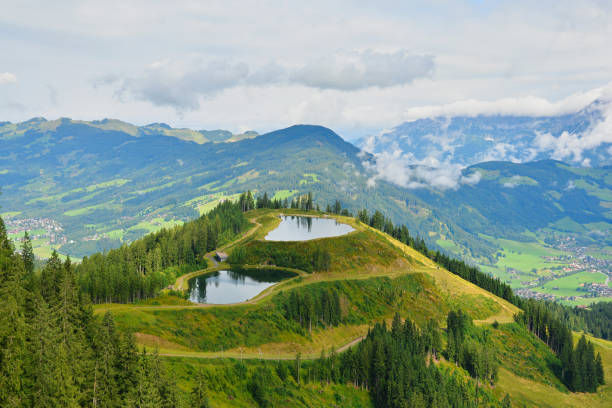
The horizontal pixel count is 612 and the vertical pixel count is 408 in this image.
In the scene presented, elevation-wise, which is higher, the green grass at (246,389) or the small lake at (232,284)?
the small lake at (232,284)

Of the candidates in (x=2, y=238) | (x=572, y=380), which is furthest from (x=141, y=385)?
(x=572, y=380)

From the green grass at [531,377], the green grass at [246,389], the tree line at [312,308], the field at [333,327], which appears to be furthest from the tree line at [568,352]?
the green grass at [246,389]

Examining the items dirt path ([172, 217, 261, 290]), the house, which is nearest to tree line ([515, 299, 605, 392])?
dirt path ([172, 217, 261, 290])

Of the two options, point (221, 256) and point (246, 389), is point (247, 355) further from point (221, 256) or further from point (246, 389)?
point (221, 256)

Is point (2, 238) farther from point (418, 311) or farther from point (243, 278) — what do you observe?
point (418, 311)

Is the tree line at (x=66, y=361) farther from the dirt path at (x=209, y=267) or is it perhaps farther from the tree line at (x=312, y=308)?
the tree line at (x=312, y=308)


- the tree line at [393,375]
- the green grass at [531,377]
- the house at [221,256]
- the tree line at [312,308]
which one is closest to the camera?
the tree line at [393,375]
